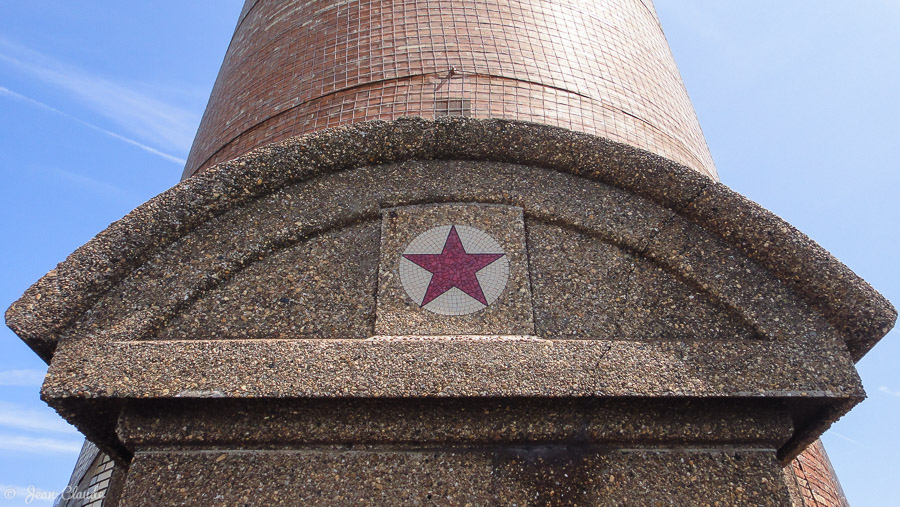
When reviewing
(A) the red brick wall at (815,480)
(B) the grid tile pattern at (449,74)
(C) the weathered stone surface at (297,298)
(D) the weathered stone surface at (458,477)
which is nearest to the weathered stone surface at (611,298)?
(D) the weathered stone surface at (458,477)

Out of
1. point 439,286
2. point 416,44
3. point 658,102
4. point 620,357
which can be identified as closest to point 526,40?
point 416,44

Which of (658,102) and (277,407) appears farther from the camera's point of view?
(658,102)

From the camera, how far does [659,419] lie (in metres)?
3.31

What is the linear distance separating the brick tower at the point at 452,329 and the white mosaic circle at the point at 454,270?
14 mm

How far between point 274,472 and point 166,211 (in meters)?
1.68

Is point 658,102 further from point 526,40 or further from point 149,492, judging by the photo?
point 149,492

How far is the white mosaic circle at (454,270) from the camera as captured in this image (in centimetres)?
362

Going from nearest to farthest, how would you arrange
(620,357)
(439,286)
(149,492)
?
1. (149,492)
2. (620,357)
3. (439,286)

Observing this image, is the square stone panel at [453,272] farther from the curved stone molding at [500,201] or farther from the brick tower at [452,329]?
the curved stone molding at [500,201]

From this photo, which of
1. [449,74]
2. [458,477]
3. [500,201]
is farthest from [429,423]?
[449,74]

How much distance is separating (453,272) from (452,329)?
1.22 feet

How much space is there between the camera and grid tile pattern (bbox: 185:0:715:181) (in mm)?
4988

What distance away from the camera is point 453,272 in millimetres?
3717

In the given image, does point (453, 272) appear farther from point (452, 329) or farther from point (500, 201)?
point (500, 201)
